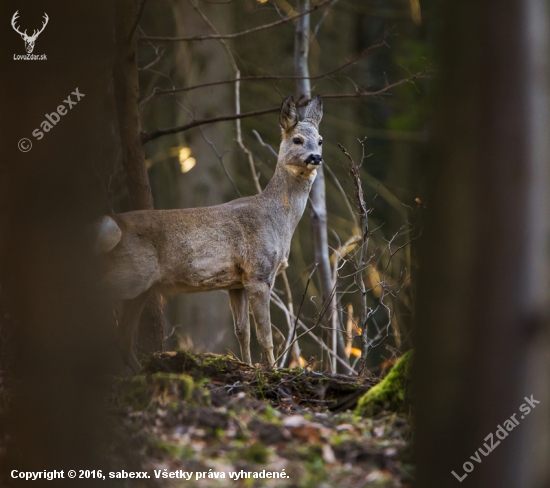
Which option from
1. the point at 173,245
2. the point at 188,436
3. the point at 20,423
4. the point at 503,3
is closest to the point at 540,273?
the point at 503,3

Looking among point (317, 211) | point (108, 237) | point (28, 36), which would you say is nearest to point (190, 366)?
point (108, 237)

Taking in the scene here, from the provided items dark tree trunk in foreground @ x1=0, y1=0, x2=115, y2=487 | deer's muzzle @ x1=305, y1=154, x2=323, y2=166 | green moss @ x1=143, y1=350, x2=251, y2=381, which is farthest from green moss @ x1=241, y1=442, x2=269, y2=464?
deer's muzzle @ x1=305, y1=154, x2=323, y2=166

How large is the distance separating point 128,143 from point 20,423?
4574mm

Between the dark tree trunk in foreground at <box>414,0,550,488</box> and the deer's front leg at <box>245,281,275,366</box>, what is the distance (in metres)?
4.54

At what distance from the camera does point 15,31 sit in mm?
3600

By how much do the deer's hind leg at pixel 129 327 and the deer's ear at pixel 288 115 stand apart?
2.76 meters

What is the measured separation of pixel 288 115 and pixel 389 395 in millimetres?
4272

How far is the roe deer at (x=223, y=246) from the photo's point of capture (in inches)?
260

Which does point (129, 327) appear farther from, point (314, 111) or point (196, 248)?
point (314, 111)

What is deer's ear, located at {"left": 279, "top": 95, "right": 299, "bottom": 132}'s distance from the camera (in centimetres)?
812

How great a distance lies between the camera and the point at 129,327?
22.9 feet

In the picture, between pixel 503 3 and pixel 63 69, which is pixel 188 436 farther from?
pixel 503 3

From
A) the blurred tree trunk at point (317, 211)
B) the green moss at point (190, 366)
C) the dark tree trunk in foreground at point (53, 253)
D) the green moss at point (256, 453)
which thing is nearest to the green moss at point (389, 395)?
the green moss at point (256, 453)

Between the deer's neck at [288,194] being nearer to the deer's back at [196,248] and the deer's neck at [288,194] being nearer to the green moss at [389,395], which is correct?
the deer's back at [196,248]
